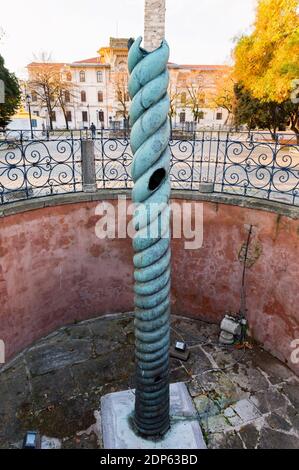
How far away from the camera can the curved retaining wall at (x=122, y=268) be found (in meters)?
5.10

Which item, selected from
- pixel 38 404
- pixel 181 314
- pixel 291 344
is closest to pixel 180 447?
pixel 38 404

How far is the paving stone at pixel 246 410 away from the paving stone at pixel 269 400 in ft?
0.26

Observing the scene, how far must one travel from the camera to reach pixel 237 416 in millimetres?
4383

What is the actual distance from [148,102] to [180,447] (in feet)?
12.3

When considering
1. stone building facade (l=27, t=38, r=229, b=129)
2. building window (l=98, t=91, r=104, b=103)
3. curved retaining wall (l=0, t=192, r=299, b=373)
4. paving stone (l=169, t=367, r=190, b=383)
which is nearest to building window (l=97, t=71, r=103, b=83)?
stone building facade (l=27, t=38, r=229, b=129)

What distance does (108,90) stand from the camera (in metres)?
53.9

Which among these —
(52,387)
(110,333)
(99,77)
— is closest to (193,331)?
(110,333)

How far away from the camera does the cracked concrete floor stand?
4.13 metres

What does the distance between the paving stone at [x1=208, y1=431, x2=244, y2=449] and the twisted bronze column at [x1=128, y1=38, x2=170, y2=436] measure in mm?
700

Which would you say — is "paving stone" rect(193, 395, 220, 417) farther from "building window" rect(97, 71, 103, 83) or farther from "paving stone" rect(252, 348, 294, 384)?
"building window" rect(97, 71, 103, 83)

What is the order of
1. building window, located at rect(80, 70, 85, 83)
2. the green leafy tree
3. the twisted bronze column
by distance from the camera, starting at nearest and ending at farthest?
the twisted bronze column, the green leafy tree, building window, located at rect(80, 70, 85, 83)

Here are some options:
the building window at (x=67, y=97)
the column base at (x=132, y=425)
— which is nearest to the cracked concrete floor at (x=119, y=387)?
the column base at (x=132, y=425)

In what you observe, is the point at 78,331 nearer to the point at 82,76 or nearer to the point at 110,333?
the point at 110,333

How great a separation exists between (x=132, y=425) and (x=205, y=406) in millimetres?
1215
